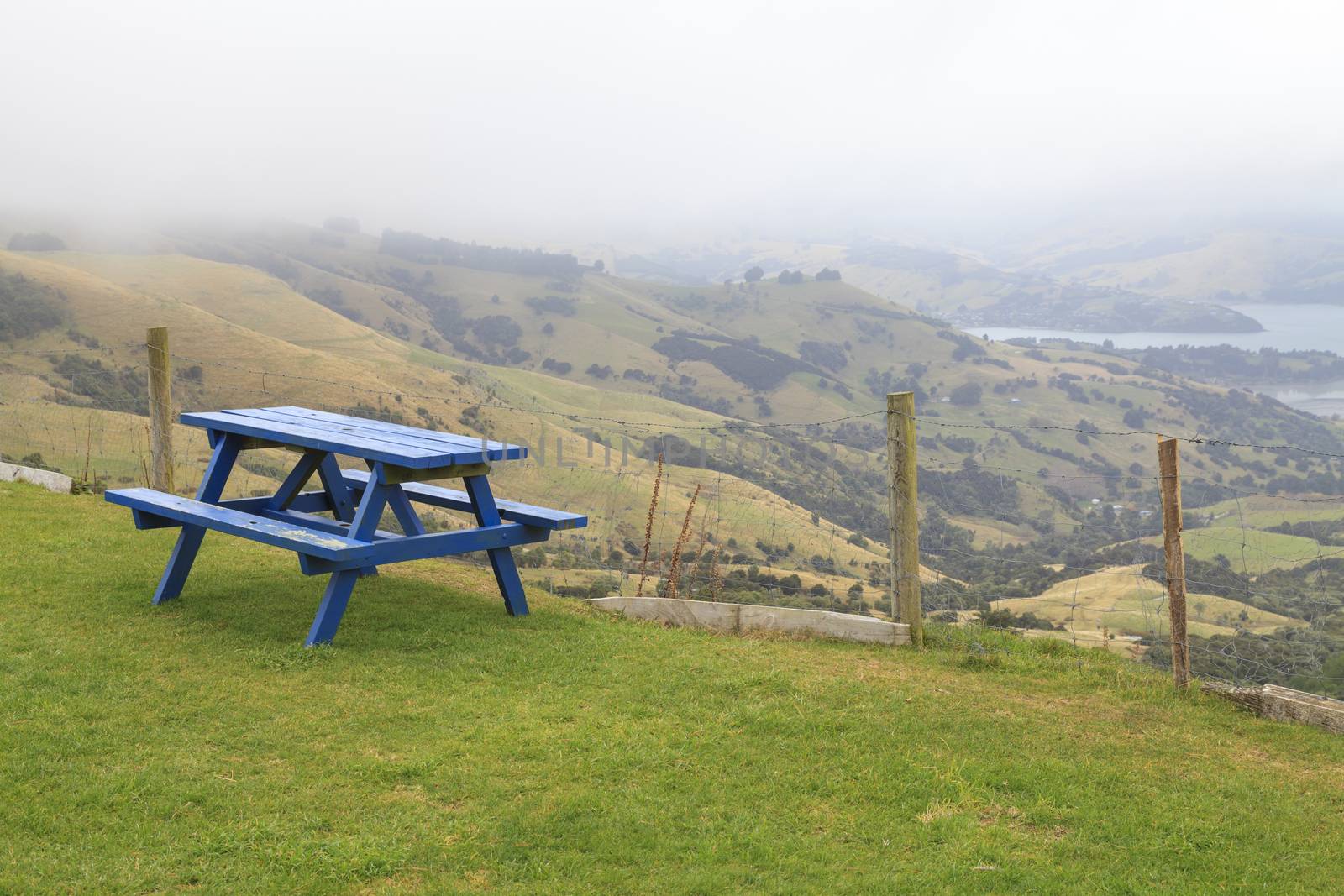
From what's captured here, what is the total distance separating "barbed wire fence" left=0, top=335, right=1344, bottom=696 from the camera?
12.9 meters

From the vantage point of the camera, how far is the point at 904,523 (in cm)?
858

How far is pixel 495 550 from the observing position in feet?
27.7

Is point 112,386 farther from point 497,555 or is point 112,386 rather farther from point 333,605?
point 333,605

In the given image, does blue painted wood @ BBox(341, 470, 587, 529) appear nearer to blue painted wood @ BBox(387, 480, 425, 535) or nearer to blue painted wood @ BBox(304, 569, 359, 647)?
blue painted wood @ BBox(387, 480, 425, 535)

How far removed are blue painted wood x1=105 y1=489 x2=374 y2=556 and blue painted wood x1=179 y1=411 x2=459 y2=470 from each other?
65cm

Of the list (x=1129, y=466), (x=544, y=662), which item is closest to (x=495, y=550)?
(x=544, y=662)

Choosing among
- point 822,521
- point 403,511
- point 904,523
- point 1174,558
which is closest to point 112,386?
Answer: point 822,521

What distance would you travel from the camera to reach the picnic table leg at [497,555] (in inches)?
325

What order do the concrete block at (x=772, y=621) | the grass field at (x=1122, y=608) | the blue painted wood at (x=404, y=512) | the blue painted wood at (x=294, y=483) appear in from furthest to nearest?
the grass field at (x=1122, y=608) → the blue painted wood at (x=294, y=483) → the concrete block at (x=772, y=621) → the blue painted wood at (x=404, y=512)

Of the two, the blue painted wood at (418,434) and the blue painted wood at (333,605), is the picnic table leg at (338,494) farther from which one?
the blue painted wood at (333,605)

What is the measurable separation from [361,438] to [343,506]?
1.93 meters

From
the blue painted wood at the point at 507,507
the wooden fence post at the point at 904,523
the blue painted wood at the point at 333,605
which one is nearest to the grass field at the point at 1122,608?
the wooden fence post at the point at 904,523

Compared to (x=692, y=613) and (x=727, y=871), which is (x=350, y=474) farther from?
(x=727, y=871)

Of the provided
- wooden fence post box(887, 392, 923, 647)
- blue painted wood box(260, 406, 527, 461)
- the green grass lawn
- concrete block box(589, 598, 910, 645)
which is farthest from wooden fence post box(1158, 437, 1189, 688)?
blue painted wood box(260, 406, 527, 461)
